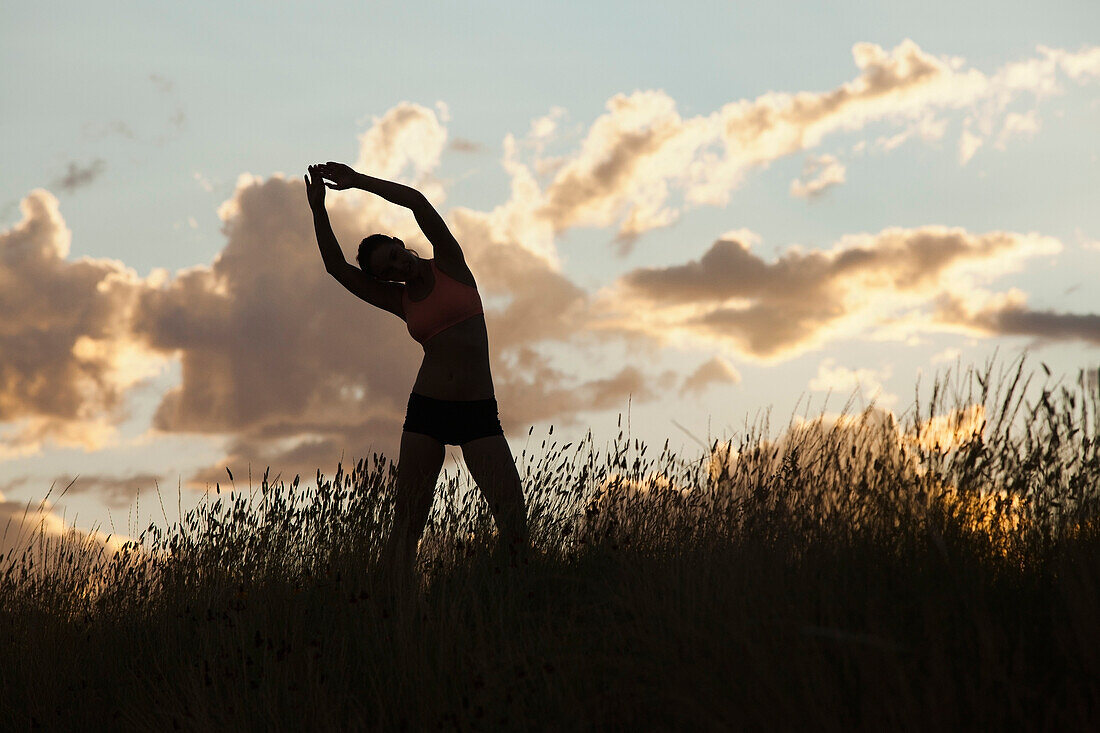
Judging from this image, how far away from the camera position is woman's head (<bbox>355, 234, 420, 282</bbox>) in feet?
16.2

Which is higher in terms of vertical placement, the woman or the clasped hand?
the clasped hand

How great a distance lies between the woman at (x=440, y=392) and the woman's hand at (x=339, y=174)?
0.05 metres

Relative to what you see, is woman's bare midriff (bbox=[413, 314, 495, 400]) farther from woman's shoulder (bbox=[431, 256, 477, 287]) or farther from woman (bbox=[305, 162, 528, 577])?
woman's shoulder (bbox=[431, 256, 477, 287])

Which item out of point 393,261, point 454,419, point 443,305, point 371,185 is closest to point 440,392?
point 454,419

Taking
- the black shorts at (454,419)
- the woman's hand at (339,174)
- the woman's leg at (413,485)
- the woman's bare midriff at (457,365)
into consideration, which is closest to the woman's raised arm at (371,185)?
the woman's hand at (339,174)

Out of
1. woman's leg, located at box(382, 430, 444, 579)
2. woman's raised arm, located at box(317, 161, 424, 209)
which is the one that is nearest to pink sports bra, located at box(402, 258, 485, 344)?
woman's raised arm, located at box(317, 161, 424, 209)

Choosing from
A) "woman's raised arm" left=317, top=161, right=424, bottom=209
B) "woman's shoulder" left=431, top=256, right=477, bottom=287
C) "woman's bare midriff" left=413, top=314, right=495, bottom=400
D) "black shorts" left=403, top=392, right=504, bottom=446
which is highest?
"woman's raised arm" left=317, top=161, right=424, bottom=209

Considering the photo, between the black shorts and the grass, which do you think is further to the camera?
the black shorts

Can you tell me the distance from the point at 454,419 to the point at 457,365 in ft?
0.94

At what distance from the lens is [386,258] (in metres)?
5.01

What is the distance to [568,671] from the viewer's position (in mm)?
3543

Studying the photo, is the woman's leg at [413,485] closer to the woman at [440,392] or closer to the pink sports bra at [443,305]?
the woman at [440,392]

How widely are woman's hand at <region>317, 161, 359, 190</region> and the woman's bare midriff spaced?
1015 mm

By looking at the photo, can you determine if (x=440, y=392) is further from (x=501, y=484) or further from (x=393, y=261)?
(x=393, y=261)
